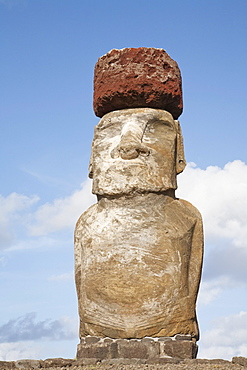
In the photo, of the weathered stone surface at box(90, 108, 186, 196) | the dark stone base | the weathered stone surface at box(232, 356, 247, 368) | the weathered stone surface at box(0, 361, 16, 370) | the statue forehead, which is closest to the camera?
the weathered stone surface at box(232, 356, 247, 368)

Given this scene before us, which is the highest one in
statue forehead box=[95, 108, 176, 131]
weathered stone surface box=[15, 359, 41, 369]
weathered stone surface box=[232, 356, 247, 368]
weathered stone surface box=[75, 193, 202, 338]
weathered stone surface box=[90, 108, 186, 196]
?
statue forehead box=[95, 108, 176, 131]

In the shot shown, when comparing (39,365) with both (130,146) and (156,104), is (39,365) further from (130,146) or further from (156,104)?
(156,104)

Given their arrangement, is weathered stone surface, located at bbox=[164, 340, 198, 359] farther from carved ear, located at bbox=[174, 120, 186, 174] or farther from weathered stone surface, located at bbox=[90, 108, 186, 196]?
carved ear, located at bbox=[174, 120, 186, 174]

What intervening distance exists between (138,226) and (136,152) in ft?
3.79

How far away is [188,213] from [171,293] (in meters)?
1.37

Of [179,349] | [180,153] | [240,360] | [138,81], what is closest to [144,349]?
[179,349]

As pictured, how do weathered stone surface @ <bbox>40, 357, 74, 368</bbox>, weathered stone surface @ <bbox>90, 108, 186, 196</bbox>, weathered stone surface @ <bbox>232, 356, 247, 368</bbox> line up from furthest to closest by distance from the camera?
weathered stone surface @ <bbox>90, 108, 186, 196</bbox> < weathered stone surface @ <bbox>40, 357, 74, 368</bbox> < weathered stone surface @ <bbox>232, 356, 247, 368</bbox>

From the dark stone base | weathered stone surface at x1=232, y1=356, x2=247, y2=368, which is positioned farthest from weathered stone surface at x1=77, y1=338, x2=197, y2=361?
weathered stone surface at x1=232, y1=356, x2=247, y2=368

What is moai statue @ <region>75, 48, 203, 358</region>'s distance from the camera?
915 centimetres

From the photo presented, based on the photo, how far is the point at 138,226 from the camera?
9367 mm

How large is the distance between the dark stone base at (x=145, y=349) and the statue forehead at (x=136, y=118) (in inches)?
131

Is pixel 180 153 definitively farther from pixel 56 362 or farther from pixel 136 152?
pixel 56 362

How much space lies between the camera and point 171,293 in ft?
30.2

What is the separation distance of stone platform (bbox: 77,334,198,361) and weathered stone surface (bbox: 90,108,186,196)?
2213mm
